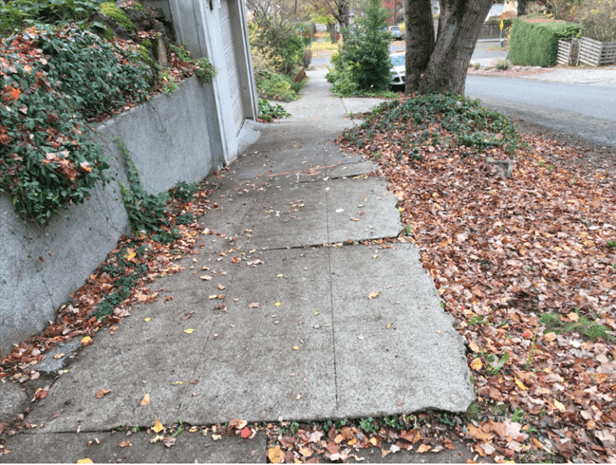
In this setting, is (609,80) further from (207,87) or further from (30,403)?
(30,403)

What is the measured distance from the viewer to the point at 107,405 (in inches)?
120

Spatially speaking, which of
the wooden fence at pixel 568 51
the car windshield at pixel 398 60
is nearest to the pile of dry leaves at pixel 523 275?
the car windshield at pixel 398 60

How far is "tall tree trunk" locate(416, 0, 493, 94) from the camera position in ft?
28.4

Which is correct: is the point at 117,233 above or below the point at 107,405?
above

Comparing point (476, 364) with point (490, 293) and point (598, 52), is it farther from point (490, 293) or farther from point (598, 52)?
point (598, 52)

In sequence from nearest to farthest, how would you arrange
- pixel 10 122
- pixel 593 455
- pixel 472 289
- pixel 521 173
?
pixel 593 455, pixel 10 122, pixel 472 289, pixel 521 173

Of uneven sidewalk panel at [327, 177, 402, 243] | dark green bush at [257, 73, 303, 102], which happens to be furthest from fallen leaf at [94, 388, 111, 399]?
dark green bush at [257, 73, 303, 102]

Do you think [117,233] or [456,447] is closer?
[456,447]

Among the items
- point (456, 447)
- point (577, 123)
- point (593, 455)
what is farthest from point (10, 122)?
point (577, 123)

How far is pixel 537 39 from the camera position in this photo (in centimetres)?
2430

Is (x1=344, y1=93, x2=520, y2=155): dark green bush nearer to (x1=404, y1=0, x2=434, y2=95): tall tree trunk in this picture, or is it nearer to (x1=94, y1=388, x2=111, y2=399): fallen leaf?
(x1=404, y1=0, x2=434, y2=95): tall tree trunk

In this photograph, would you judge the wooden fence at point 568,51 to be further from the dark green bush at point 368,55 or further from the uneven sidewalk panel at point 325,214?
the uneven sidewalk panel at point 325,214

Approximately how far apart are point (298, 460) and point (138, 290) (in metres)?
2.60

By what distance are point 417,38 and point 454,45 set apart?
5.44 feet
